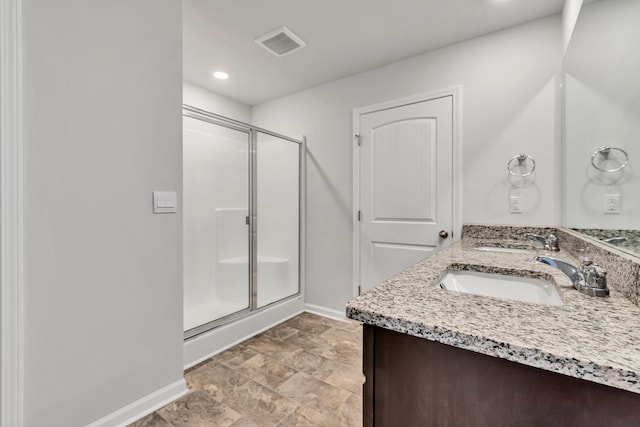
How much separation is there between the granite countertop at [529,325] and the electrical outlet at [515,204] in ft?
4.05

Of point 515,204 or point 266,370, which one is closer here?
point 266,370

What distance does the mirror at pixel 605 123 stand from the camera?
0.88 metres

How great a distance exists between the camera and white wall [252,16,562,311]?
1830 millimetres

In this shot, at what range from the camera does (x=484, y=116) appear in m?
2.01

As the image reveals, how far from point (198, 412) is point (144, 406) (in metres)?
0.27

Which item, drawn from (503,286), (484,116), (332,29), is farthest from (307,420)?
(332,29)

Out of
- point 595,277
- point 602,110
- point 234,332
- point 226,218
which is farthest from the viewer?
point 226,218

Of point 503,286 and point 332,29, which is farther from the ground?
point 332,29

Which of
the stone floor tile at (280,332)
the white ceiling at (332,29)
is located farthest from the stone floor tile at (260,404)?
the white ceiling at (332,29)

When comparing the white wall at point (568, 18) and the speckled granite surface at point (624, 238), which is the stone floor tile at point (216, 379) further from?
the white wall at point (568, 18)

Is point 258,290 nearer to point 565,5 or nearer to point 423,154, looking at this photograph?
point 423,154

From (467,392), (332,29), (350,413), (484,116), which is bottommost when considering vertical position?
(350,413)

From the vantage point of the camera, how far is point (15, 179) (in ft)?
3.42

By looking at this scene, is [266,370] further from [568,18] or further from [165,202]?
[568,18]
